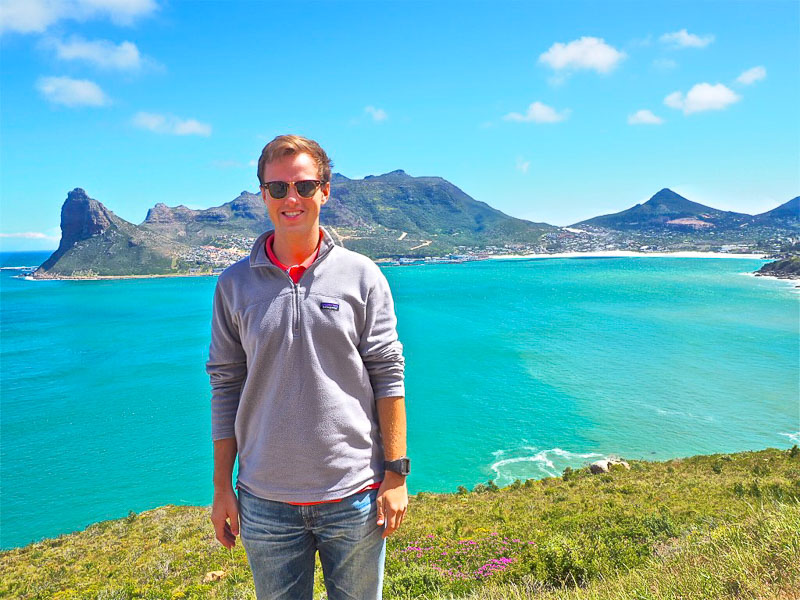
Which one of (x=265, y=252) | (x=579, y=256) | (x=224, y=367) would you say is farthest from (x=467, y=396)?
(x=579, y=256)

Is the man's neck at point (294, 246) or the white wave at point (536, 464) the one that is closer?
the man's neck at point (294, 246)

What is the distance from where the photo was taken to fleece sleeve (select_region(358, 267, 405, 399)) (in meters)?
1.84

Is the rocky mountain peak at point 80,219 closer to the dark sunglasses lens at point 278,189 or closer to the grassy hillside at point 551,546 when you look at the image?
the grassy hillside at point 551,546

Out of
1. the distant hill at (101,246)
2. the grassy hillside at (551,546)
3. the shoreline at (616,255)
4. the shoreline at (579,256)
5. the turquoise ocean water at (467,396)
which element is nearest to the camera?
the grassy hillside at (551,546)

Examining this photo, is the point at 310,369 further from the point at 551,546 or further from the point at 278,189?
the point at 551,546

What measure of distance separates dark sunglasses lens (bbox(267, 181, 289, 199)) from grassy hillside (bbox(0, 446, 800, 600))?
299 centimetres

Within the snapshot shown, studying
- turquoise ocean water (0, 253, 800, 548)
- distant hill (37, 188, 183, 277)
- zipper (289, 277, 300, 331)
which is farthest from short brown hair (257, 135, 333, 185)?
distant hill (37, 188, 183, 277)

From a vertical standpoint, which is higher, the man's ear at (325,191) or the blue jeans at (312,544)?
the man's ear at (325,191)

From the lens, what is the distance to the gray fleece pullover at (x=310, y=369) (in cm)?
176

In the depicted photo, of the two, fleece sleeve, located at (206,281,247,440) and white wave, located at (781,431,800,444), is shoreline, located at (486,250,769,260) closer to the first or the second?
white wave, located at (781,431,800,444)

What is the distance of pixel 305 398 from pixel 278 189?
2.73ft

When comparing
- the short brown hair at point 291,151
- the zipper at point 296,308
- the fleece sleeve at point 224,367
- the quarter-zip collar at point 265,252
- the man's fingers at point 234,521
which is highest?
the short brown hair at point 291,151

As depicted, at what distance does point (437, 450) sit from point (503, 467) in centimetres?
396

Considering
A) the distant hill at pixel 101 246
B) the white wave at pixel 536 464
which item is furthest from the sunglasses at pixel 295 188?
the distant hill at pixel 101 246
